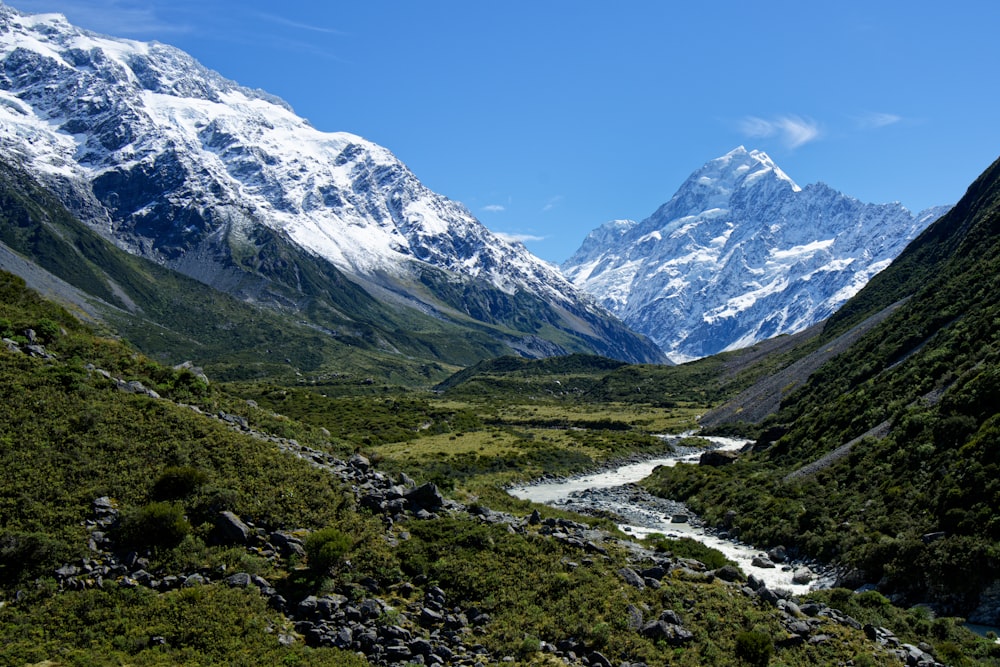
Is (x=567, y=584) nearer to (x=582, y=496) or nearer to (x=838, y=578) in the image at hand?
(x=838, y=578)

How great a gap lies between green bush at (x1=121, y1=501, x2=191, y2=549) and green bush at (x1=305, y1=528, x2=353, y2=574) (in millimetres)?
4356

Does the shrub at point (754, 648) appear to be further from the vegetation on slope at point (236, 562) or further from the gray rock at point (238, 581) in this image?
the gray rock at point (238, 581)

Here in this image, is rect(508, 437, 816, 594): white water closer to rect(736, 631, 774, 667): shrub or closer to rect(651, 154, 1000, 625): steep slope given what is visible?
rect(651, 154, 1000, 625): steep slope

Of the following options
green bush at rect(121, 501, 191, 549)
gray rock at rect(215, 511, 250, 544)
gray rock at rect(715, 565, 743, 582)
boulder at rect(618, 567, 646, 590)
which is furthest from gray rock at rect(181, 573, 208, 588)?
gray rock at rect(715, 565, 743, 582)

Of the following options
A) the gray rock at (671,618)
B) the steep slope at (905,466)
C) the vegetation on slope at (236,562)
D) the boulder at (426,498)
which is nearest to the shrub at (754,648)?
the vegetation on slope at (236,562)

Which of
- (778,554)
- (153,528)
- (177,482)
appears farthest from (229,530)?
(778,554)

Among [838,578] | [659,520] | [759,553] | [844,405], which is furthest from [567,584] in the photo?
[844,405]

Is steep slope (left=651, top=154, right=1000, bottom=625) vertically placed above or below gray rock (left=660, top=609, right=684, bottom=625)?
above

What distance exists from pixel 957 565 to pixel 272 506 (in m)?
32.2

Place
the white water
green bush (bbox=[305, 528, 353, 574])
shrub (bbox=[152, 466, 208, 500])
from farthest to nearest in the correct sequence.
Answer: the white water, shrub (bbox=[152, 466, 208, 500]), green bush (bbox=[305, 528, 353, 574])

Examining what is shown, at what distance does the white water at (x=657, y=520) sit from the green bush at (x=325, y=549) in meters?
24.6

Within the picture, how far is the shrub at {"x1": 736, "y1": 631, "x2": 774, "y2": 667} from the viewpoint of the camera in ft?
72.8

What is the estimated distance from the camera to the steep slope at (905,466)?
3238cm

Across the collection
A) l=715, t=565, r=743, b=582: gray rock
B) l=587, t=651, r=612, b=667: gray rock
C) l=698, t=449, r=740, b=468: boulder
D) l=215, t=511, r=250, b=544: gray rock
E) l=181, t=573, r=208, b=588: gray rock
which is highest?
l=698, t=449, r=740, b=468: boulder
